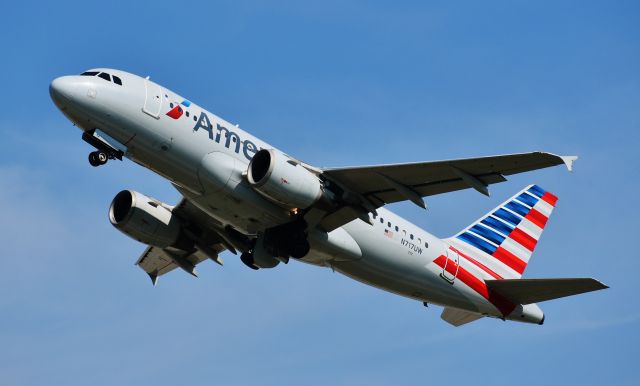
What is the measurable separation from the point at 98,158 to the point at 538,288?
16108 millimetres

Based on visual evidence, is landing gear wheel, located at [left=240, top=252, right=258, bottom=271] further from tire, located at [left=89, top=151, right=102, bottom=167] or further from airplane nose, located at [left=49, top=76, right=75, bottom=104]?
airplane nose, located at [left=49, top=76, right=75, bottom=104]

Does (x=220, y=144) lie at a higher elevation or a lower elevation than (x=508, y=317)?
higher

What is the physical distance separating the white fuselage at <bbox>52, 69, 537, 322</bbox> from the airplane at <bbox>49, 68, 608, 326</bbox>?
0.04 meters

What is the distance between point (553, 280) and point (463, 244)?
4746mm

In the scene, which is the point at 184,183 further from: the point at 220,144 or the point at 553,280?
the point at 553,280

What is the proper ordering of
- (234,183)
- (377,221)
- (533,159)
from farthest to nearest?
(377,221), (234,183), (533,159)

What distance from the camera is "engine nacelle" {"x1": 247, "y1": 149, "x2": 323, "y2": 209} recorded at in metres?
31.2

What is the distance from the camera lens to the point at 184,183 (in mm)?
31844

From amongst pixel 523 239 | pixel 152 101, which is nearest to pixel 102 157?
pixel 152 101

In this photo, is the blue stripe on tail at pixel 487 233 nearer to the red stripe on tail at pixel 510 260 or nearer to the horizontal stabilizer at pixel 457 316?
the red stripe on tail at pixel 510 260

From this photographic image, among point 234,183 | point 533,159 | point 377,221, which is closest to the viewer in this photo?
point 533,159

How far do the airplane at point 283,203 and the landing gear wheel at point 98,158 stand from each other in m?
0.03

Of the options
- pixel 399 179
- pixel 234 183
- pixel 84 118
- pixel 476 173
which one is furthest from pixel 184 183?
pixel 476 173

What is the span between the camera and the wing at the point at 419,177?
98.9 ft
